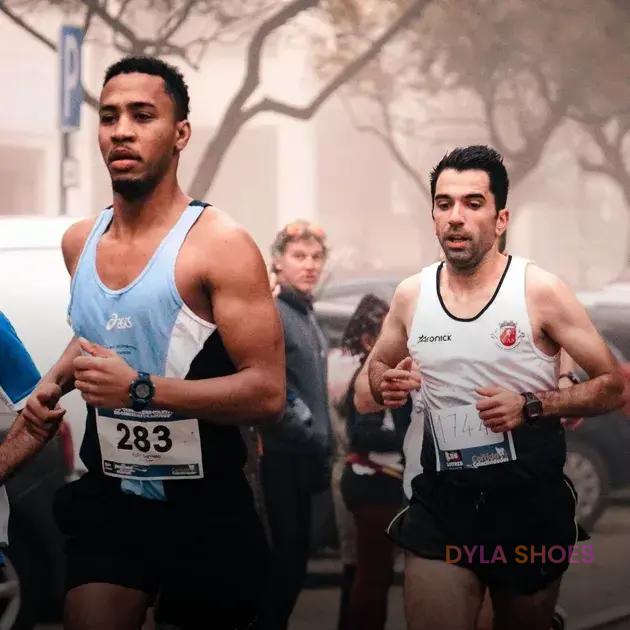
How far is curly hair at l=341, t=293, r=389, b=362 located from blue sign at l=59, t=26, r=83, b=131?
1115 millimetres

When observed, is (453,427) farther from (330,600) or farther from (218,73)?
(218,73)

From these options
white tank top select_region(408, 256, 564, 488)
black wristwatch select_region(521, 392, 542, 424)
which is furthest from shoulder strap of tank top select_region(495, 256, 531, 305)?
black wristwatch select_region(521, 392, 542, 424)

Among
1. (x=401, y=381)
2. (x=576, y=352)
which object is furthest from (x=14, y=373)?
(x=576, y=352)

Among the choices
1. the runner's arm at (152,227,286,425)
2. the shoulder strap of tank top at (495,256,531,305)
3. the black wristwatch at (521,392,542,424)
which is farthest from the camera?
the shoulder strap of tank top at (495,256,531,305)

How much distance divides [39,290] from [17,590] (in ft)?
3.13

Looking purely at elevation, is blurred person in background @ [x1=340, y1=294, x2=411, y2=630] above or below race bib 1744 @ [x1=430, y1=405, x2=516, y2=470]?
below

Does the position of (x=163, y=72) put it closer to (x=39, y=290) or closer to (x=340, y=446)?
(x=39, y=290)

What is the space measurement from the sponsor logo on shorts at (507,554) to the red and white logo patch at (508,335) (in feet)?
1.69

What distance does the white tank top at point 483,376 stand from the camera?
3.75 meters

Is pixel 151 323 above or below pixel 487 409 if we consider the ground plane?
above

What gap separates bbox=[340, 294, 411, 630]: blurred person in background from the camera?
4.71m

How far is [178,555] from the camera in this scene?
3273 mm

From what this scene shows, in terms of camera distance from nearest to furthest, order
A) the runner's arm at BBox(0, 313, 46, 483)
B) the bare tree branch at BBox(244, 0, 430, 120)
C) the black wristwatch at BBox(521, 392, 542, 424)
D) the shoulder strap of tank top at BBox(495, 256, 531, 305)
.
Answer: the runner's arm at BBox(0, 313, 46, 483) < the black wristwatch at BBox(521, 392, 542, 424) < the shoulder strap of tank top at BBox(495, 256, 531, 305) < the bare tree branch at BBox(244, 0, 430, 120)

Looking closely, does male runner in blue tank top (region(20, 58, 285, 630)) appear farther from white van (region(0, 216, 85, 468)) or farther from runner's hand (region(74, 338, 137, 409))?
white van (region(0, 216, 85, 468))
